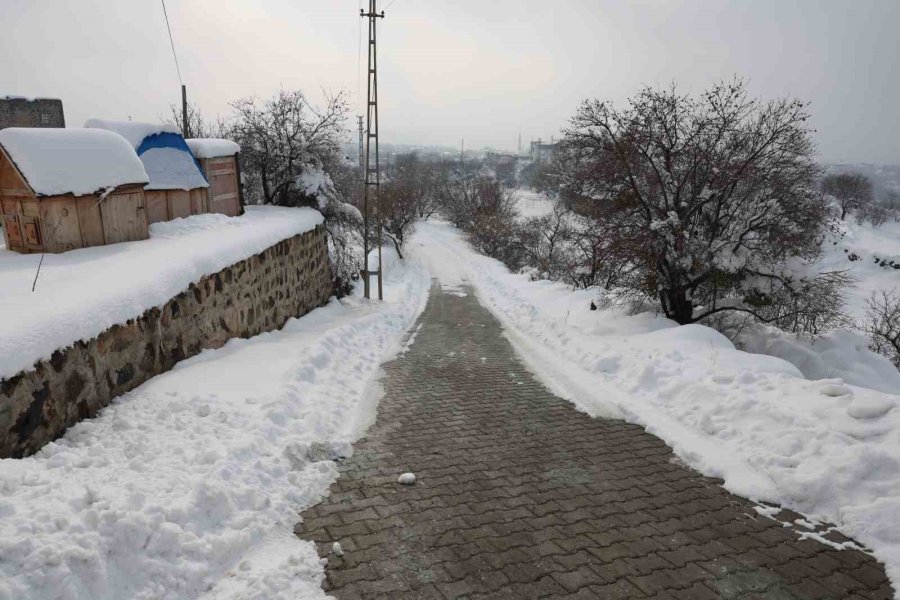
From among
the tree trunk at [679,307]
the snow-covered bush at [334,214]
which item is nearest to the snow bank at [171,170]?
the snow-covered bush at [334,214]

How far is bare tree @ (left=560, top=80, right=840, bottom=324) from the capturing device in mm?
11602

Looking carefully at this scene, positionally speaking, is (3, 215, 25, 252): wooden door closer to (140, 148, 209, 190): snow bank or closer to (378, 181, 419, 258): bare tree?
(140, 148, 209, 190): snow bank

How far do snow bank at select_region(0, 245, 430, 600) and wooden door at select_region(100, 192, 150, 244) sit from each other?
12.4 ft

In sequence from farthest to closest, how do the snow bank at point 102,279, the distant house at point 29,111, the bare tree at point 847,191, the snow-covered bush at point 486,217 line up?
1. the bare tree at point 847,191
2. the snow-covered bush at point 486,217
3. the distant house at point 29,111
4. the snow bank at point 102,279

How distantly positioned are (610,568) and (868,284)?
46.4 m

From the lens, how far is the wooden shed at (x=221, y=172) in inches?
552

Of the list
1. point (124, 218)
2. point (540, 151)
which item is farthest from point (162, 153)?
point (540, 151)

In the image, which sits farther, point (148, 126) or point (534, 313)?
point (534, 313)

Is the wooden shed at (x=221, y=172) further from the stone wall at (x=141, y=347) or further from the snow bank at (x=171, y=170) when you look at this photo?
the stone wall at (x=141, y=347)

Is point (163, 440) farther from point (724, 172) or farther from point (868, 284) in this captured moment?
point (868, 284)

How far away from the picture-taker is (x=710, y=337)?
9.59 metres

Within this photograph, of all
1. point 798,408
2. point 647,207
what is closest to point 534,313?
point 647,207

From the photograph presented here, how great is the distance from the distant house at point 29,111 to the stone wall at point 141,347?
27.9m

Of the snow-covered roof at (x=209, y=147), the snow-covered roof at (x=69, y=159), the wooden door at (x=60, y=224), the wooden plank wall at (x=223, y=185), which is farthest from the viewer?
the wooden plank wall at (x=223, y=185)
